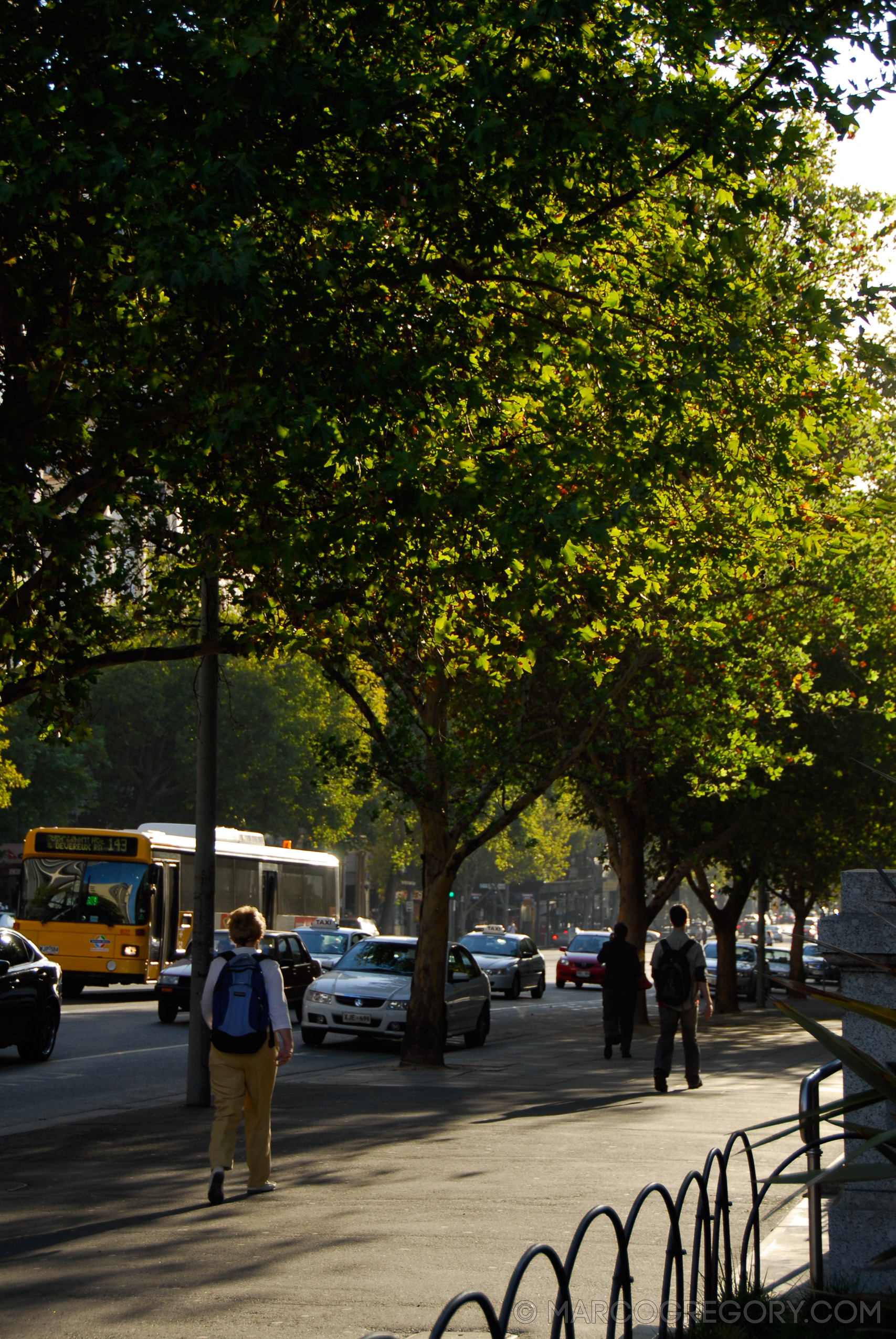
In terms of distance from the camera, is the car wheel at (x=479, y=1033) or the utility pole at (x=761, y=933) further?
the utility pole at (x=761, y=933)

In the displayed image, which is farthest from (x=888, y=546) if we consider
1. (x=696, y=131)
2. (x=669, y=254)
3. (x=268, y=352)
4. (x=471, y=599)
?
(x=268, y=352)

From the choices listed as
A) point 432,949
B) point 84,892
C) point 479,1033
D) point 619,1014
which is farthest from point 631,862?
point 84,892

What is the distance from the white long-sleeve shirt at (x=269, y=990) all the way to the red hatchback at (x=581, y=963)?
119 ft

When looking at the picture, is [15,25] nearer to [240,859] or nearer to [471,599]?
[471,599]

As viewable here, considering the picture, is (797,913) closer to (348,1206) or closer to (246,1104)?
(246,1104)

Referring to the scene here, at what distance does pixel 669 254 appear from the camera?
11.7m

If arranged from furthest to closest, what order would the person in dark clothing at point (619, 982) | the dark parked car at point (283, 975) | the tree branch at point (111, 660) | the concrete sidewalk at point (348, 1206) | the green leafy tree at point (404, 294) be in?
the dark parked car at point (283, 975) < the person in dark clothing at point (619, 982) < the tree branch at point (111, 660) < the green leafy tree at point (404, 294) < the concrete sidewalk at point (348, 1206)

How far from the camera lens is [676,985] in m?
15.6

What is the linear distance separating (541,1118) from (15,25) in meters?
9.55

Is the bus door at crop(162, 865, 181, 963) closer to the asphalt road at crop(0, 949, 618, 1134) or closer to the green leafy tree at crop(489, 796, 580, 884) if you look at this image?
the asphalt road at crop(0, 949, 618, 1134)

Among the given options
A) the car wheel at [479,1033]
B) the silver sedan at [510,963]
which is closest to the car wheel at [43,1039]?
the car wheel at [479,1033]

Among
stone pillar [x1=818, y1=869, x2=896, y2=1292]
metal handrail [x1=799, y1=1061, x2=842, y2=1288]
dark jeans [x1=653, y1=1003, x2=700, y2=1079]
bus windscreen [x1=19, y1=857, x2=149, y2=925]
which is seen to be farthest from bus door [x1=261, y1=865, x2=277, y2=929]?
stone pillar [x1=818, y1=869, x2=896, y2=1292]

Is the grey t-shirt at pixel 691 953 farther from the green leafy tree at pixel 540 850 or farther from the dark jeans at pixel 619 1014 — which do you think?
the green leafy tree at pixel 540 850

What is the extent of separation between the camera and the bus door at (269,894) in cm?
3588
